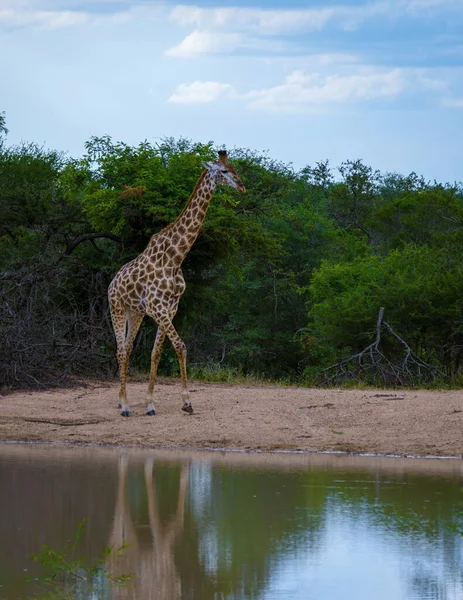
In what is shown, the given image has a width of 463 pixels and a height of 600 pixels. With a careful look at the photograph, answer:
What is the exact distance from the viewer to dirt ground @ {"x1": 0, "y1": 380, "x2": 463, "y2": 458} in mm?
12375

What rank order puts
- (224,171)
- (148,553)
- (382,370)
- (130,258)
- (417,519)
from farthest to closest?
(130,258)
(382,370)
(224,171)
(417,519)
(148,553)

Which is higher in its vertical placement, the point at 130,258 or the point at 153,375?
the point at 130,258

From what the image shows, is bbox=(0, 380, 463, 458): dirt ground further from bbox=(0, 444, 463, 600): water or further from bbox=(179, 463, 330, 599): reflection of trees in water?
bbox=(179, 463, 330, 599): reflection of trees in water

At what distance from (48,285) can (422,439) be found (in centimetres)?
869

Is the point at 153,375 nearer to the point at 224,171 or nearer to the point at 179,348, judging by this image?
the point at 179,348

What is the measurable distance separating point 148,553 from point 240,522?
4.08ft

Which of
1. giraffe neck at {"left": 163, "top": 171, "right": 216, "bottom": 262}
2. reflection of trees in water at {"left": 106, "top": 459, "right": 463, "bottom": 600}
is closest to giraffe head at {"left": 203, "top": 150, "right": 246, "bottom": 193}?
giraffe neck at {"left": 163, "top": 171, "right": 216, "bottom": 262}

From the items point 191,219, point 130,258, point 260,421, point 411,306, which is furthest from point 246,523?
point 411,306

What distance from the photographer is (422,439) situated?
12.3 m

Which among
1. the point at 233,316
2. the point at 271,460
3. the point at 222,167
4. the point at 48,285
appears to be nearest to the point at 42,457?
the point at 271,460

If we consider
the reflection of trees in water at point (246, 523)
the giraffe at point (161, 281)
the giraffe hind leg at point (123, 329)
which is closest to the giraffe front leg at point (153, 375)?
the giraffe at point (161, 281)

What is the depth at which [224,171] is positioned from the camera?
14492 millimetres

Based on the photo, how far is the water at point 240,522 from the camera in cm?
623

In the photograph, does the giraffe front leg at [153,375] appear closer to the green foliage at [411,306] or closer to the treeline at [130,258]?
the treeline at [130,258]
